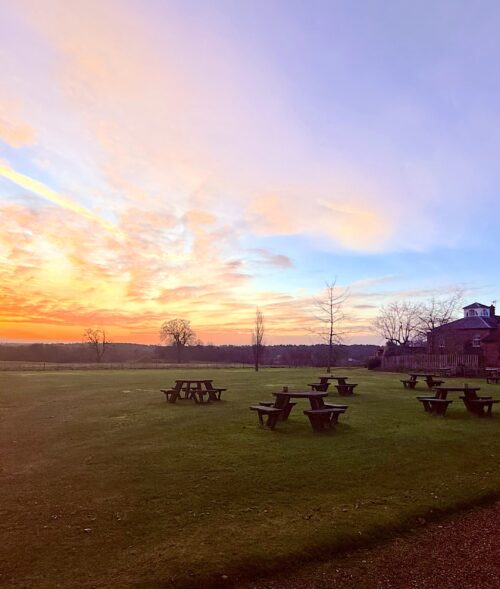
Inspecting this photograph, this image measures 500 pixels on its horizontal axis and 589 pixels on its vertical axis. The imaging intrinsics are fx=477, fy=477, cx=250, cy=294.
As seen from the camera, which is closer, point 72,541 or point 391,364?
point 72,541

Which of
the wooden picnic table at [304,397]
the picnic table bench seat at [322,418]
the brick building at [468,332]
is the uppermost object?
the brick building at [468,332]

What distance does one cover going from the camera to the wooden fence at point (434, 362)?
38.1 meters

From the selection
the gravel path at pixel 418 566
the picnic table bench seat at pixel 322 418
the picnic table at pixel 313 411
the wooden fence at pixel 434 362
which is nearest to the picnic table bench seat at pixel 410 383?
the picnic table at pixel 313 411

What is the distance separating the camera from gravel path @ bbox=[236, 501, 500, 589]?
468cm

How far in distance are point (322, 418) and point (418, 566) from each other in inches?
279

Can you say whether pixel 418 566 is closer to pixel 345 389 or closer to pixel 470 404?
pixel 470 404

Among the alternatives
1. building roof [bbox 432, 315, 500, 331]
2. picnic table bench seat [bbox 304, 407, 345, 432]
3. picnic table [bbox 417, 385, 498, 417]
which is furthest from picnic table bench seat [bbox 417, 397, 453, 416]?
building roof [bbox 432, 315, 500, 331]

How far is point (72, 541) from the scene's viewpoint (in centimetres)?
557

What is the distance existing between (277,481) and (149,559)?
10.2ft

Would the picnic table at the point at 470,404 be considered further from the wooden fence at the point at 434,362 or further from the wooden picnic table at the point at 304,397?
the wooden fence at the point at 434,362

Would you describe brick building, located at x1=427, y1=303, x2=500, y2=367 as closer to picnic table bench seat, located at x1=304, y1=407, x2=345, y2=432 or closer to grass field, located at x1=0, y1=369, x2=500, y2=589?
picnic table bench seat, located at x1=304, y1=407, x2=345, y2=432

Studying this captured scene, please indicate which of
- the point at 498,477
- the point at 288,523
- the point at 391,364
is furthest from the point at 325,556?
the point at 391,364

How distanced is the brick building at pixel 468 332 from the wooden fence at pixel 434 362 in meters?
6.83

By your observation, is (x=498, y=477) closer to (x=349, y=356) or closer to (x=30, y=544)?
(x=30, y=544)
